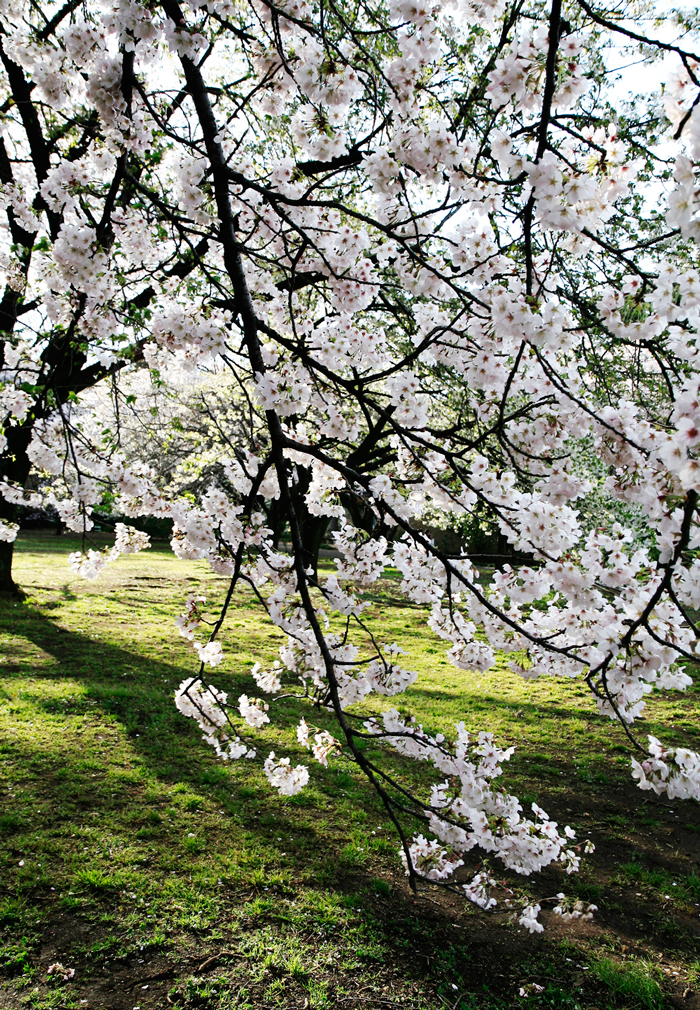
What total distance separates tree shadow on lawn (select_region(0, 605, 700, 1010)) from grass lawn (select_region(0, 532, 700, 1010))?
0.01 metres

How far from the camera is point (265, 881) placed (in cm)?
382

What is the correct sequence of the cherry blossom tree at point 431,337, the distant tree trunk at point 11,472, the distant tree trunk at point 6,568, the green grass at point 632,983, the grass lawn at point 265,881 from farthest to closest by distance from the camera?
the distant tree trunk at point 6,568 → the distant tree trunk at point 11,472 → the green grass at point 632,983 → the grass lawn at point 265,881 → the cherry blossom tree at point 431,337

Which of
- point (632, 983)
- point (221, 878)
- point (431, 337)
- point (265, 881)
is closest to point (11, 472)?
point (221, 878)

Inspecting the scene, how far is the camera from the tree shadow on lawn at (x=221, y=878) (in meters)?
3.21

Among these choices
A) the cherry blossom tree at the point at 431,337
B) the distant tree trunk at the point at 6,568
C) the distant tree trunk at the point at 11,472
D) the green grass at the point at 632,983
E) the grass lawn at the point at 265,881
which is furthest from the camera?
the distant tree trunk at the point at 6,568

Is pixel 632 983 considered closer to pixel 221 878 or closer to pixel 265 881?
pixel 265 881

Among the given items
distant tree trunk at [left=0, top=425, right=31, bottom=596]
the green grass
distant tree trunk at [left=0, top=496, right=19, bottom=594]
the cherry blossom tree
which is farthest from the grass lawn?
distant tree trunk at [left=0, top=496, right=19, bottom=594]

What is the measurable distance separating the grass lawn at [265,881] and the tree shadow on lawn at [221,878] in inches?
0.5

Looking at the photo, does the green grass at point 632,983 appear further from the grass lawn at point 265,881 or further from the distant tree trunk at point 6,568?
the distant tree trunk at point 6,568

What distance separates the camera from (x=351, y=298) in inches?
124

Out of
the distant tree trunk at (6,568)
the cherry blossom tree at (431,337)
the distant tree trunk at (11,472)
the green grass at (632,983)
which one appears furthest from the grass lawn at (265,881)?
the distant tree trunk at (6,568)

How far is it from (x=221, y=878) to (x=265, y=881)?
0.94 ft

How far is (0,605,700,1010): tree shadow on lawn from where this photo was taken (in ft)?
10.5

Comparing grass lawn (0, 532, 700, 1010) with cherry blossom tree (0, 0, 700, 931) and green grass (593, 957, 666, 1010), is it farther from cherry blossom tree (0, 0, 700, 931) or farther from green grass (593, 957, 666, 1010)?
Result: cherry blossom tree (0, 0, 700, 931)
